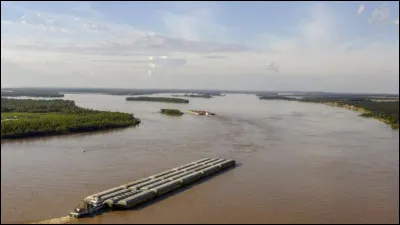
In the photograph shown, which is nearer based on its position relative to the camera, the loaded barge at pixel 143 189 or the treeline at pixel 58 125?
the loaded barge at pixel 143 189

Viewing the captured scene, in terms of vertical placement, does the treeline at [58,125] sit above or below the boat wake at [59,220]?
above

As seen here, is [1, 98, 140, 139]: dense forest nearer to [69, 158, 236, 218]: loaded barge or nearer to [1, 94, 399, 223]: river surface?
[1, 94, 399, 223]: river surface

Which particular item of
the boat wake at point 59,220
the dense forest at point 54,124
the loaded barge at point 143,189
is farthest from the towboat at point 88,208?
the dense forest at point 54,124

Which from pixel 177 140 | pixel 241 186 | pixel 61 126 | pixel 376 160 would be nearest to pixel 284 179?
pixel 241 186

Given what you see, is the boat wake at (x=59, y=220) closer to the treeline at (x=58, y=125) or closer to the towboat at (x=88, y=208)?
the towboat at (x=88, y=208)

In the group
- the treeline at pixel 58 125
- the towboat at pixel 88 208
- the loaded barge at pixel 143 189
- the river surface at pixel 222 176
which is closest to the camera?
the towboat at pixel 88 208

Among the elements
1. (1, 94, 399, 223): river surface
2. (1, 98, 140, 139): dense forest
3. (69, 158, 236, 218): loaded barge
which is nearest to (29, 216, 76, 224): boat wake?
(69, 158, 236, 218): loaded barge

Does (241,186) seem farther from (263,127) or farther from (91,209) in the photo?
(263,127)

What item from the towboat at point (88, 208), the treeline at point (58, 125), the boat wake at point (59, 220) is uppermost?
the treeline at point (58, 125)

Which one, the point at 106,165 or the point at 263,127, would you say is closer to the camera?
the point at 106,165
